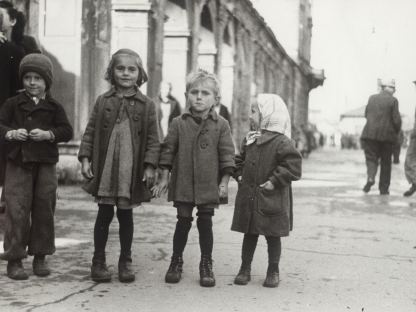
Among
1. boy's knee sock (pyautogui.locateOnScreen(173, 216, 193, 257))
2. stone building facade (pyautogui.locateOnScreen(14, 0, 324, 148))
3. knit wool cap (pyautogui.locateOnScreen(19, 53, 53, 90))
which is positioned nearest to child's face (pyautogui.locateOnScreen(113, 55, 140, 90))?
knit wool cap (pyautogui.locateOnScreen(19, 53, 53, 90))

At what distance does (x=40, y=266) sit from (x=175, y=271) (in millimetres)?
832

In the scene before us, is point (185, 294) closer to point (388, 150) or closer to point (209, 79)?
point (209, 79)

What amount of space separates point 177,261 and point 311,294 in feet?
2.74

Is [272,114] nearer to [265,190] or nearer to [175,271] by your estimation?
[265,190]

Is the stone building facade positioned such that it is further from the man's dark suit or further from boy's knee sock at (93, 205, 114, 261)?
boy's knee sock at (93, 205, 114, 261)

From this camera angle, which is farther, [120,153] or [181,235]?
[181,235]

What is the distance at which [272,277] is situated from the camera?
14.5ft

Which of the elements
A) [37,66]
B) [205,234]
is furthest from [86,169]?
[205,234]

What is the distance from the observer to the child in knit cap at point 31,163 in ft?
14.5

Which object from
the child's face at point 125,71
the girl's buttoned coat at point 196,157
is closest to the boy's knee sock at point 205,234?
the girl's buttoned coat at point 196,157

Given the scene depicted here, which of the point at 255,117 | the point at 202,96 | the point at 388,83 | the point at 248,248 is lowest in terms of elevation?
Result: the point at 248,248

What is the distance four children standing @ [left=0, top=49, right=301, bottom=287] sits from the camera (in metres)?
4.38

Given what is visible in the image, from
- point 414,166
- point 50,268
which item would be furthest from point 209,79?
point 414,166

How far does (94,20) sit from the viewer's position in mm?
10672
